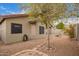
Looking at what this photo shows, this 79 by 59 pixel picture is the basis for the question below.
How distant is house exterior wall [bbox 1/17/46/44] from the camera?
5.92ft

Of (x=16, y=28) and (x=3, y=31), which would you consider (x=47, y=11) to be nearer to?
(x=16, y=28)

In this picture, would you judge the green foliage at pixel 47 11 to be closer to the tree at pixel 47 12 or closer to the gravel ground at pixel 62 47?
the tree at pixel 47 12

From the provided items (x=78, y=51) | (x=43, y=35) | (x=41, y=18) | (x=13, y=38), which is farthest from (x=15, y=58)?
(x=78, y=51)

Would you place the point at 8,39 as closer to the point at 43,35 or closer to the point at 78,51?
the point at 43,35

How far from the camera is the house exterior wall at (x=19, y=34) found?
5.92ft

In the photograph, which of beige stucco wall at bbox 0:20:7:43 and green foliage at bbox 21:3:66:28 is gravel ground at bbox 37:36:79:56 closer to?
green foliage at bbox 21:3:66:28

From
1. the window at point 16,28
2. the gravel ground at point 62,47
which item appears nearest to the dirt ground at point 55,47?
the gravel ground at point 62,47

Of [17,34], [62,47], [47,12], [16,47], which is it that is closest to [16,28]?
[17,34]

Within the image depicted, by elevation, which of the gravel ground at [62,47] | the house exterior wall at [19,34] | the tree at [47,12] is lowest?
the gravel ground at [62,47]

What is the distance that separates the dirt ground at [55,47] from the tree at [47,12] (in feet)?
0.56

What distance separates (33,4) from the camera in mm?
1800

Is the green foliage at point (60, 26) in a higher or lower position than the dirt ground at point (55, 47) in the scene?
higher

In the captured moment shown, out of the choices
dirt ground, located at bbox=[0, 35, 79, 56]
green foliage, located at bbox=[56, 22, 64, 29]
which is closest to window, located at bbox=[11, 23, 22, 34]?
dirt ground, located at bbox=[0, 35, 79, 56]

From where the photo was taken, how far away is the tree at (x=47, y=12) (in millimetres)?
1801
